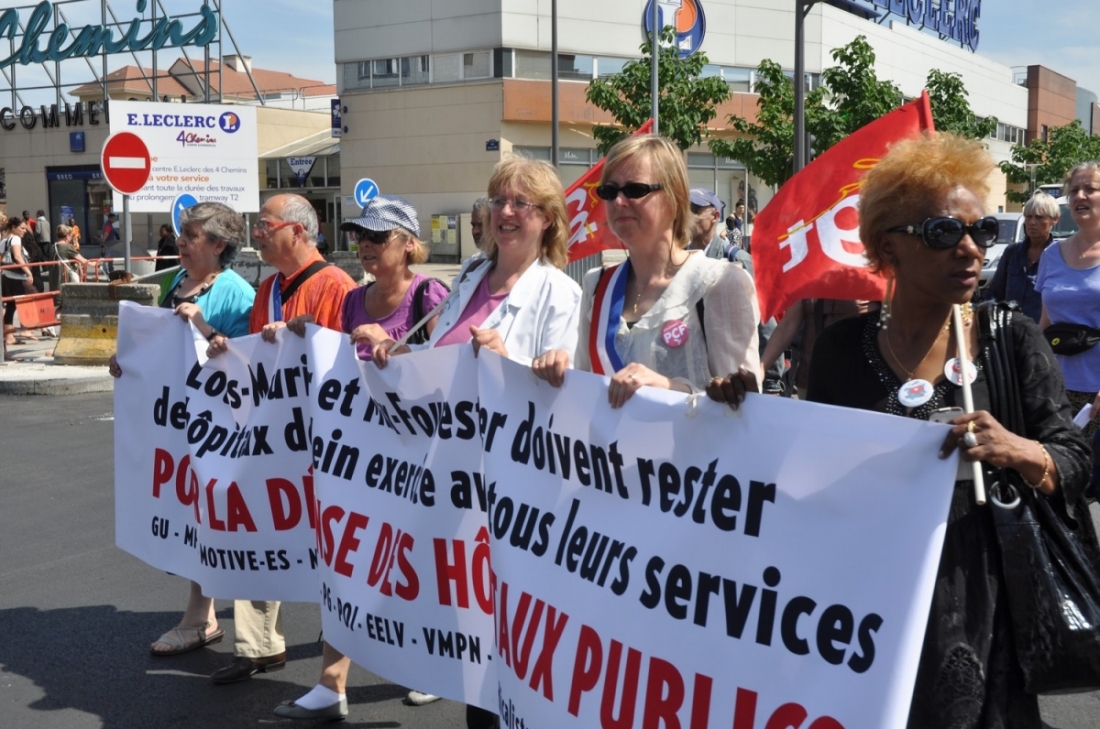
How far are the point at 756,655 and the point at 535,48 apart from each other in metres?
39.6

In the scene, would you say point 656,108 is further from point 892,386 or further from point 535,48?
point 892,386

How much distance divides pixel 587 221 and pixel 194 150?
1545 cm

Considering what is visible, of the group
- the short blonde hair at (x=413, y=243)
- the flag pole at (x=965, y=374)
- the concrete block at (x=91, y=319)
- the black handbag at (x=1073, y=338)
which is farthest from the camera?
the concrete block at (x=91, y=319)

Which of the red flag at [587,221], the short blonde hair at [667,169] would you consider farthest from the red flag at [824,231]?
the short blonde hair at [667,169]

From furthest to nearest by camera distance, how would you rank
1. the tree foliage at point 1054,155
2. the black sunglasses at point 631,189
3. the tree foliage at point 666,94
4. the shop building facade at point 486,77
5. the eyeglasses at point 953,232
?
the tree foliage at point 1054,155
the shop building facade at point 486,77
the tree foliage at point 666,94
the black sunglasses at point 631,189
the eyeglasses at point 953,232

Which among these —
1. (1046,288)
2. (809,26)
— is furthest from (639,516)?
(809,26)

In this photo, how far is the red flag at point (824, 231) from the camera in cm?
579

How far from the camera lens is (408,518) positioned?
3.83m

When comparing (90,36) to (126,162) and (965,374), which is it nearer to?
(126,162)

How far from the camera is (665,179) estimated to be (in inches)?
127

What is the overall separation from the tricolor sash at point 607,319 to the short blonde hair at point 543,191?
554mm

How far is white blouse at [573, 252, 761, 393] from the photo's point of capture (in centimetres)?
303

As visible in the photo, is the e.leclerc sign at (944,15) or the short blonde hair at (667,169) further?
the e.leclerc sign at (944,15)

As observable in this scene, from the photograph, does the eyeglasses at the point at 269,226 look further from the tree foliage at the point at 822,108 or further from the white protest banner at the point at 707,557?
the tree foliage at the point at 822,108
